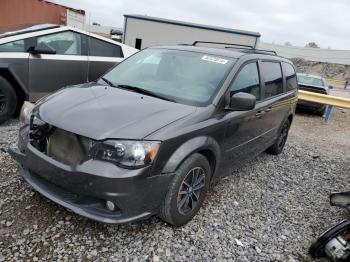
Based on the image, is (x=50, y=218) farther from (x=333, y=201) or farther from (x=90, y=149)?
(x=333, y=201)

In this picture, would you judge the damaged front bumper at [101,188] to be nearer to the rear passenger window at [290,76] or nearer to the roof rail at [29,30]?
the roof rail at [29,30]

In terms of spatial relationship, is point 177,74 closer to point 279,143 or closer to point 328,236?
point 328,236

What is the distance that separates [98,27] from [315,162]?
36242mm

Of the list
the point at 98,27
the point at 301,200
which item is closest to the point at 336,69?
the point at 98,27

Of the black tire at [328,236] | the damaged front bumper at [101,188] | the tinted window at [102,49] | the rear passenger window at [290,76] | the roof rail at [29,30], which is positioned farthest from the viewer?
the tinted window at [102,49]

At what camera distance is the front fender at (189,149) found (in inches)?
110

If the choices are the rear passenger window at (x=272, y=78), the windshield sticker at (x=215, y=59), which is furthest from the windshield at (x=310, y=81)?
the windshield sticker at (x=215, y=59)

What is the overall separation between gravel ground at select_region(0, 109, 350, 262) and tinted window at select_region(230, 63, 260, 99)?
4.26 feet

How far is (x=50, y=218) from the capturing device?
3070 millimetres

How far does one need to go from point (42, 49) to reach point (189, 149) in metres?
3.52

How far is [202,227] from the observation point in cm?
332

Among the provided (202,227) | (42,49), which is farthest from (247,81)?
(42,49)

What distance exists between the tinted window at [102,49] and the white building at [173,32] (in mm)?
10073

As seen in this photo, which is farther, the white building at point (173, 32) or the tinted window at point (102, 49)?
the white building at point (173, 32)
